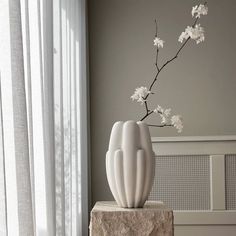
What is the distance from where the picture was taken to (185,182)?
3.56 meters

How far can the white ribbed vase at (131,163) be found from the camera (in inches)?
78.1

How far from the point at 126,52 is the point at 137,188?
197 cm

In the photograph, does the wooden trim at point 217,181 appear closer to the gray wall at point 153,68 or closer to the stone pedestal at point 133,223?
the gray wall at point 153,68

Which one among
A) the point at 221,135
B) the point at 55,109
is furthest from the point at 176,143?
the point at 55,109

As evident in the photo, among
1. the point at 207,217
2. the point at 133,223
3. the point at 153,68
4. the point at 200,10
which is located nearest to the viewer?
the point at 133,223

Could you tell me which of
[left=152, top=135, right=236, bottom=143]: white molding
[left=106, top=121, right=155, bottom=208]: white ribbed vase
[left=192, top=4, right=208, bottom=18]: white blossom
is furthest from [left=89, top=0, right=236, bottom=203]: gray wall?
[left=106, top=121, right=155, bottom=208]: white ribbed vase

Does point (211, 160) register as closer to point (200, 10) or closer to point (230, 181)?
point (230, 181)

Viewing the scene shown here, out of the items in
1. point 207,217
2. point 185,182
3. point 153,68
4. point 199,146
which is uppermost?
point 153,68

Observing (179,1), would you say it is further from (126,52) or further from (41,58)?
(41,58)

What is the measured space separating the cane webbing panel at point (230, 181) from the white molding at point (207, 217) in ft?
0.20

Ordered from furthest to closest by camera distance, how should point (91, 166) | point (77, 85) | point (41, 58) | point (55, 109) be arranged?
point (91, 166) → point (77, 85) → point (55, 109) → point (41, 58)

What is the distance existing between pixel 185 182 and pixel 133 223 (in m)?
1.67

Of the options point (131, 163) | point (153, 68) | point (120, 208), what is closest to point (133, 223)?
point (120, 208)

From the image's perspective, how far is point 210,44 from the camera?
3803 mm
